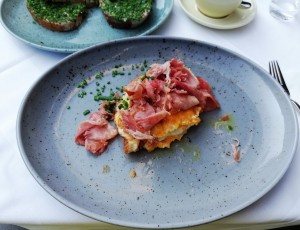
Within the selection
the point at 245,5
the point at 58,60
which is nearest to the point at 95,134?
the point at 58,60

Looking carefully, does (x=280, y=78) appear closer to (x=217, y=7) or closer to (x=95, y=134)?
(x=217, y=7)

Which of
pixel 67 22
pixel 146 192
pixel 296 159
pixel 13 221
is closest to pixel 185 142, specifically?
pixel 146 192

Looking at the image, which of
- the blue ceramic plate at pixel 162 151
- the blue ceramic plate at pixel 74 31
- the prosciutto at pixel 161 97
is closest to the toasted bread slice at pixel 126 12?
the blue ceramic plate at pixel 74 31

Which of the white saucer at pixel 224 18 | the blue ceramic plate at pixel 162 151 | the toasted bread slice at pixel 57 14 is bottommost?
the blue ceramic plate at pixel 162 151

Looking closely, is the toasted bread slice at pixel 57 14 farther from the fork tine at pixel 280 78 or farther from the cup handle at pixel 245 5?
the fork tine at pixel 280 78

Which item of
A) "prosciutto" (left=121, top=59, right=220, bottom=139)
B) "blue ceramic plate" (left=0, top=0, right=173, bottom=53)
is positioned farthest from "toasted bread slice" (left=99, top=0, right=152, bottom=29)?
"prosciutto" (left=121, top=59, right=220, bottom=139)

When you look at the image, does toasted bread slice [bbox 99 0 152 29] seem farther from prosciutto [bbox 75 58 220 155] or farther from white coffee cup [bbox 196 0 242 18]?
prosciutto [bbox 75 58 220 155]

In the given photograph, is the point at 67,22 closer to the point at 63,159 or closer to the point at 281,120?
the point at 63,159

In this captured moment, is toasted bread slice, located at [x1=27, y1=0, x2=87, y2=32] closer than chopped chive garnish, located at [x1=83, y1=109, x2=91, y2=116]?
No
